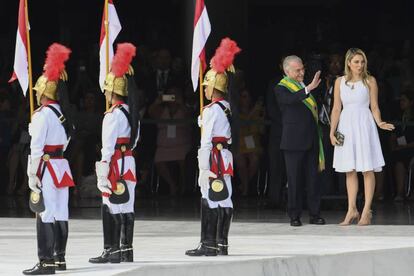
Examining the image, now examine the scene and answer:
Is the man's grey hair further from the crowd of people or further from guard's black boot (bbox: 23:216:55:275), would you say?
guard's black boot (bbox: 23:216:55:275)

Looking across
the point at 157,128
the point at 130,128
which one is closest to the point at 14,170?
the point at 157,128

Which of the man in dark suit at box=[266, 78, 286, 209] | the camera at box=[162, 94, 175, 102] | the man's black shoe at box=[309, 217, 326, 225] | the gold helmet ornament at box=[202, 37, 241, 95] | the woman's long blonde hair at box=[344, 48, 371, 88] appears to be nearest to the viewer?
the gold helmet ornament at box=[202, 37, 241, 95]

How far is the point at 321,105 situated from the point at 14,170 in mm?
5654

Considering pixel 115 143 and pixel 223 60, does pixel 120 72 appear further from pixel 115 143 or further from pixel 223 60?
pixel 223 60

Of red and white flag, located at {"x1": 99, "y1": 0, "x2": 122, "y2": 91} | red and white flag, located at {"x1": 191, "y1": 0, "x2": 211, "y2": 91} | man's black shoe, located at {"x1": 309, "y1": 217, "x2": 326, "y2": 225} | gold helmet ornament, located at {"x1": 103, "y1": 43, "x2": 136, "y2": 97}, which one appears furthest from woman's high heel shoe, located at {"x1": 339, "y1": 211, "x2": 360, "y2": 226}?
gold helmet ornament, located at {"x1": 103, "y1": 43, "x2": 136, "y2": 97}

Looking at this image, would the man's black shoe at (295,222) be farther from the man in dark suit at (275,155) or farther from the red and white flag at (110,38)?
the red and white flag at (110,38)

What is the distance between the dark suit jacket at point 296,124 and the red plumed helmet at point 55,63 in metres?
4.67

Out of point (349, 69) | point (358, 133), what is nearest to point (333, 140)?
point (358, 133)

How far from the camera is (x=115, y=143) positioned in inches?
532

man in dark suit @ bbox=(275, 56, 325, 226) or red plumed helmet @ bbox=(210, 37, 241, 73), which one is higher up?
red plumed helmet @ bbox=(210, 37, 241, 73)

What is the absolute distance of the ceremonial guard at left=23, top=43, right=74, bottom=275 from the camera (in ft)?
42.5

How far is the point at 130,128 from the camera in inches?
536

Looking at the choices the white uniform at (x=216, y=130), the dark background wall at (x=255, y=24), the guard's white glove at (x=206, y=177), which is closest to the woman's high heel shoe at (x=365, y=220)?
the white uniform at (x=216, y=130)

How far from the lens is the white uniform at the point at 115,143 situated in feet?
44.1
